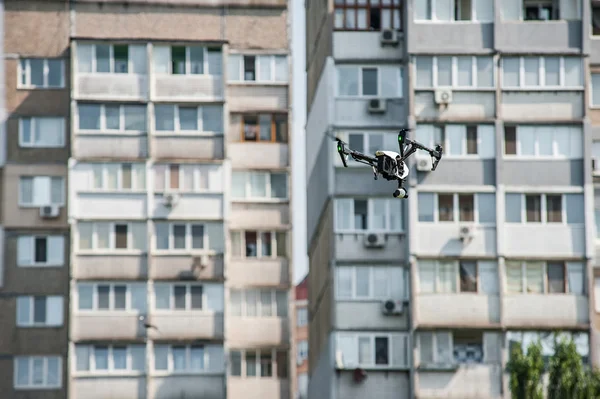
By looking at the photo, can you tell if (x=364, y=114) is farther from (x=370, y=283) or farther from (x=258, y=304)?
(x=258, y=304)

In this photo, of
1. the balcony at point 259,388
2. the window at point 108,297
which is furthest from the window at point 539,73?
the window at point 108,297

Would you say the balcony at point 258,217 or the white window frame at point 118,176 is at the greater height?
the white window frame at point 118,176

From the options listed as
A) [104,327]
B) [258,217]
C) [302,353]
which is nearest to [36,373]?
[104,327]

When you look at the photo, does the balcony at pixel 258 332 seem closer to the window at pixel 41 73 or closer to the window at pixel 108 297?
the window at pixel 108 297

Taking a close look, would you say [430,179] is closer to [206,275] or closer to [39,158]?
[206,275]

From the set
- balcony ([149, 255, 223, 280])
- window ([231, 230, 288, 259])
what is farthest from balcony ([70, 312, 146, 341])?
window ([231, 230, 288, 259])

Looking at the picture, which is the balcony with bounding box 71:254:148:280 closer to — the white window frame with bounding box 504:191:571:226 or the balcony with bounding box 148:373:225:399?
the balcony with bounding box 148:373:225:399
